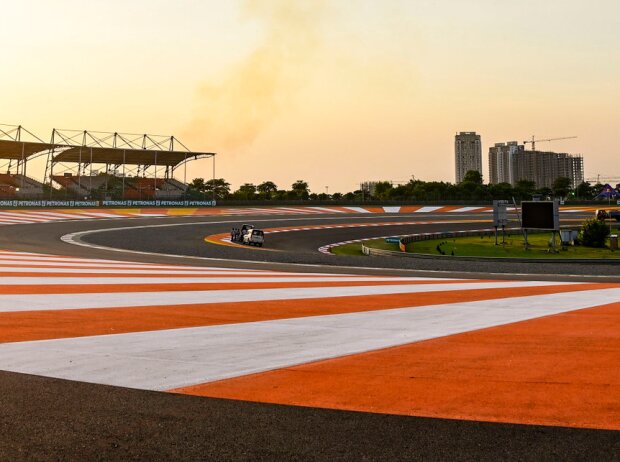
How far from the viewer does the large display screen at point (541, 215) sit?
3197 cm

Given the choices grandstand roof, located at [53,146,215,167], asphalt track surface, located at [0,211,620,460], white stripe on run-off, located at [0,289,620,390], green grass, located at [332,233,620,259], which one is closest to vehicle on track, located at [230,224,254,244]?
green grass, located at [332,233,620,259]

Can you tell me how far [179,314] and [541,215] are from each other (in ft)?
94.4

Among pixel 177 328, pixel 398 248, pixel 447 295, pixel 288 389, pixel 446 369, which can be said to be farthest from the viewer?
pixel 398 248

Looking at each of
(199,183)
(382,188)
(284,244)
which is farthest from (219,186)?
(284,244)

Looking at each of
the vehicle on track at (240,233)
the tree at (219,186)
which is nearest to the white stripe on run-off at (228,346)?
the vehicle on track at (240,233)

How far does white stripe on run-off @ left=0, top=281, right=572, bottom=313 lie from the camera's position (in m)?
9.13

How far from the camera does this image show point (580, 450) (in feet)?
11.9

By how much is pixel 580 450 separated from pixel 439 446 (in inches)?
34.7

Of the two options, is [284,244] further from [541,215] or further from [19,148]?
[19,148]

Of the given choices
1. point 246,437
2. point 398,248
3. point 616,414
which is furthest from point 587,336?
point 398,248

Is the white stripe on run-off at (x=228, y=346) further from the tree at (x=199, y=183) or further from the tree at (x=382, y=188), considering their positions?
the tree at (x=382, y=188)

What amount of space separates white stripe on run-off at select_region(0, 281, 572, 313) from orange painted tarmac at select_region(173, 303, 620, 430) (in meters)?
4.31

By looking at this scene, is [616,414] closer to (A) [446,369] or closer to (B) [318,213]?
(A) [446,369]

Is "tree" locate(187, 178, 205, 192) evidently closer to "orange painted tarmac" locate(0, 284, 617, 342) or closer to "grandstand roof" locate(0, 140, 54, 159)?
"grandstand roof" locate(0, 140, 54, 159)
